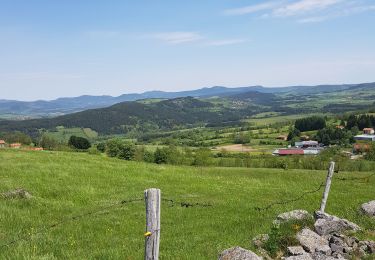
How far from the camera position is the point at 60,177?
29984mm

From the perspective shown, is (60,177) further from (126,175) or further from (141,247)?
(141,247)

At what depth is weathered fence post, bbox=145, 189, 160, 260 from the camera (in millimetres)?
8250

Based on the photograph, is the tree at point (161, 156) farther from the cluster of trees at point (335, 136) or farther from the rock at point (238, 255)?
the rock at point (238, 255)

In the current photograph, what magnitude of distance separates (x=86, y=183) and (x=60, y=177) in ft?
8.00

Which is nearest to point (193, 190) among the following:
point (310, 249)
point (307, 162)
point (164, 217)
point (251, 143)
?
point (164, 217)

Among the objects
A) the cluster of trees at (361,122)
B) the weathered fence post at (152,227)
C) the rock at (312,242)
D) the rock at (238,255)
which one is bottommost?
the cluster of trees at (361,122)

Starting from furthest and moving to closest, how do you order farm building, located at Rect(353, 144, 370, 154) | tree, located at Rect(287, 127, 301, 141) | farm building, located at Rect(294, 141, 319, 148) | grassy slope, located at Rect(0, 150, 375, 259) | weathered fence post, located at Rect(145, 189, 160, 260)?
tree, located at Rect(287, 127, 301, 141) < farm building, located at Rect(294, 141, 319, 148) < farm building, located at Rect(353, 144, 370, 154) < grassy slope, located at Rect(0, 150, 375, 259) < weathered fence post, located at Rect(145, 189, 160, 260)

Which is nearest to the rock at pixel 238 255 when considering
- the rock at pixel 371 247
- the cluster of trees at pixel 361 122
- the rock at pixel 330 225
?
the rock at pixel 371 247

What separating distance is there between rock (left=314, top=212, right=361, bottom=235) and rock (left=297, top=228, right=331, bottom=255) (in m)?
0.91

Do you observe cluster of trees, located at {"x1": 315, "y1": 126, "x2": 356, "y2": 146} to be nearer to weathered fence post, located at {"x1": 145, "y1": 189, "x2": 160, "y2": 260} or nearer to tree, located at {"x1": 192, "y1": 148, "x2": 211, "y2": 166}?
tree, located at {"x1": 192, "y1": 148, "x2": 211, "y2": 166}

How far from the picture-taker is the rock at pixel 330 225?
14.4m

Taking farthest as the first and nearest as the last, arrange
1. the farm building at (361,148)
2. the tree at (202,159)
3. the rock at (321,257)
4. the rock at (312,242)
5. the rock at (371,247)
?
the farm building at (361,148), the tree at (202,159), the rock at (371,247), the rock at (312,242), the rock at (321,257)

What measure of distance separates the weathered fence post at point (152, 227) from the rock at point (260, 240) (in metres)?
5.72

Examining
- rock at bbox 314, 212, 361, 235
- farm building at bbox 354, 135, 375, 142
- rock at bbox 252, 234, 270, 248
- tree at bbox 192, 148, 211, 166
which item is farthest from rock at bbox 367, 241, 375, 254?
farm building at bbox 354, 135, 375, 142
